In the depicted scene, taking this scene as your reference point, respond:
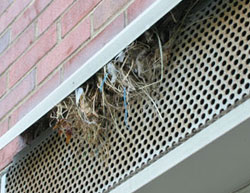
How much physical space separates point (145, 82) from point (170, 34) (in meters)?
0.13

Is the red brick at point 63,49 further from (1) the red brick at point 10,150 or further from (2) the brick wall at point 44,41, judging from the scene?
(1) the red brick at point 10,150

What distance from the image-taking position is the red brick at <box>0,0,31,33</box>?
7.97 ft

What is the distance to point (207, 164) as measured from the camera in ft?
5.08

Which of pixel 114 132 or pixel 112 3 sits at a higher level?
pixel 112 3

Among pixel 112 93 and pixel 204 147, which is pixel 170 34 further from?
pixel 204 147

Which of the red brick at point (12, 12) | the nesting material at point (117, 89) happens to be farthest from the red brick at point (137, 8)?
the red brick at point (12, 12)

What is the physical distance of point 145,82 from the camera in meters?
1.73

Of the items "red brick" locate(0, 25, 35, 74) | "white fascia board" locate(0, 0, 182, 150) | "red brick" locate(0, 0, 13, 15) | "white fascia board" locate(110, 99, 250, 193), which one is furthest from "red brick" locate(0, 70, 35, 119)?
"white fascia board" locate(110, 99, 250, 193)

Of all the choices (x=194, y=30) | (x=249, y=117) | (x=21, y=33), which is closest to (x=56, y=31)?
(x=21, y=33)

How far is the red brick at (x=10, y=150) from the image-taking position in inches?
83.1

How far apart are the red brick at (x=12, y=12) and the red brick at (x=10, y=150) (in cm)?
49

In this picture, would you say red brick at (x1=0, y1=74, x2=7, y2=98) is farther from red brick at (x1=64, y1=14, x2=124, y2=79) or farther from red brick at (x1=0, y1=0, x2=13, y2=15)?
red brick at (x1=64, y1=14, x2=124, y2=79)

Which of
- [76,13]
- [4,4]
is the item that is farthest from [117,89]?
[4,4]

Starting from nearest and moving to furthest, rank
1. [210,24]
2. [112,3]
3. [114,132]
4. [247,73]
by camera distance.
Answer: [247,73] → [210,24] → [114,132] → [112,3]
